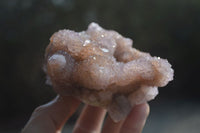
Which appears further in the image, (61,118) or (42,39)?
(42,39)

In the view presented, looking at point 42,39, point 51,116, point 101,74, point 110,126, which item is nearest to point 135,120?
point 110,126

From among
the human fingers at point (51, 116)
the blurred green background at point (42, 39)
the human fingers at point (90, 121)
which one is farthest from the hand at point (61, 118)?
the blurred green background at point (42, 39)

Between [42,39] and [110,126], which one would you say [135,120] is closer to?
[110,126]

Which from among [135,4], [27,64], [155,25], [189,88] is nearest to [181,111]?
[189,88]

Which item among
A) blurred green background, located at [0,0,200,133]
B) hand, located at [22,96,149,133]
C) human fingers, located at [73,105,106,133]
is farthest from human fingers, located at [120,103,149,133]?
blurred green background, located at [0,0,200,133]

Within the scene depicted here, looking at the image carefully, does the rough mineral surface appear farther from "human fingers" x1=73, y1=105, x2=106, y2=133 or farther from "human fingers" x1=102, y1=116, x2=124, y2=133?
"human fingers" x1=73, y1=105, x2=106, y2=133
